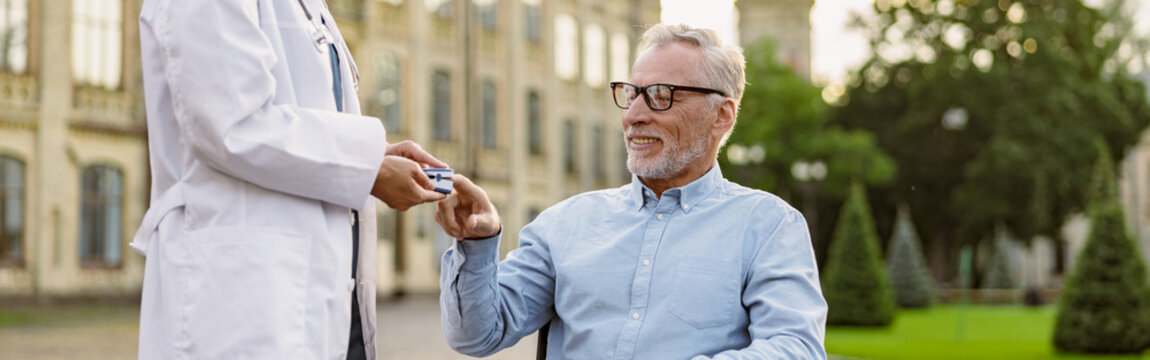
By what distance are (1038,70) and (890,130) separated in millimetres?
6045

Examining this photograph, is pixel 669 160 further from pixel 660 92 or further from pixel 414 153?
pixel 414 153

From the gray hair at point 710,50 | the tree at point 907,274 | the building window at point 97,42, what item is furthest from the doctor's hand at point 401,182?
the tree at point 907,274

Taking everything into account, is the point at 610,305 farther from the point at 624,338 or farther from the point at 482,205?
the point at 482,205

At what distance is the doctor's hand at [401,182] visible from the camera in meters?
2.62

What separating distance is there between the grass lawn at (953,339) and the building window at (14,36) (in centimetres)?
1436

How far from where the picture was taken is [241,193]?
2475 mm

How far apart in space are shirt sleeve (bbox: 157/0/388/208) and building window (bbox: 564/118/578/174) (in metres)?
35.5

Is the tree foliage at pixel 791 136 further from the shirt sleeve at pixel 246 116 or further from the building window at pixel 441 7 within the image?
the shirt sleeve at pixel 246 116

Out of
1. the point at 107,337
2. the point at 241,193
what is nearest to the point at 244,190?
the point at 241,193

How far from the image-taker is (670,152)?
3447mm

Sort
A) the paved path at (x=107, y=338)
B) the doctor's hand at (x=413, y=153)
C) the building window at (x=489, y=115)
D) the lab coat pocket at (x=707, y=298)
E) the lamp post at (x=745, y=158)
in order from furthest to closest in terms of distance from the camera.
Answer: the lamp post at (x=745, y=158) < the building window at (x=489, y=115) < the paved path at (x=107, y=338) < the lab coat pocket at (x=707, y=298) < the doctor's hand at (x=413, y=153)

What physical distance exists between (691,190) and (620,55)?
37.7 meters

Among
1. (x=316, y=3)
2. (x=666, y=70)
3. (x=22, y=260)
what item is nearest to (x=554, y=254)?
(x=666, y=70)

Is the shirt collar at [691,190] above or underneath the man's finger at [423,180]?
underneath
